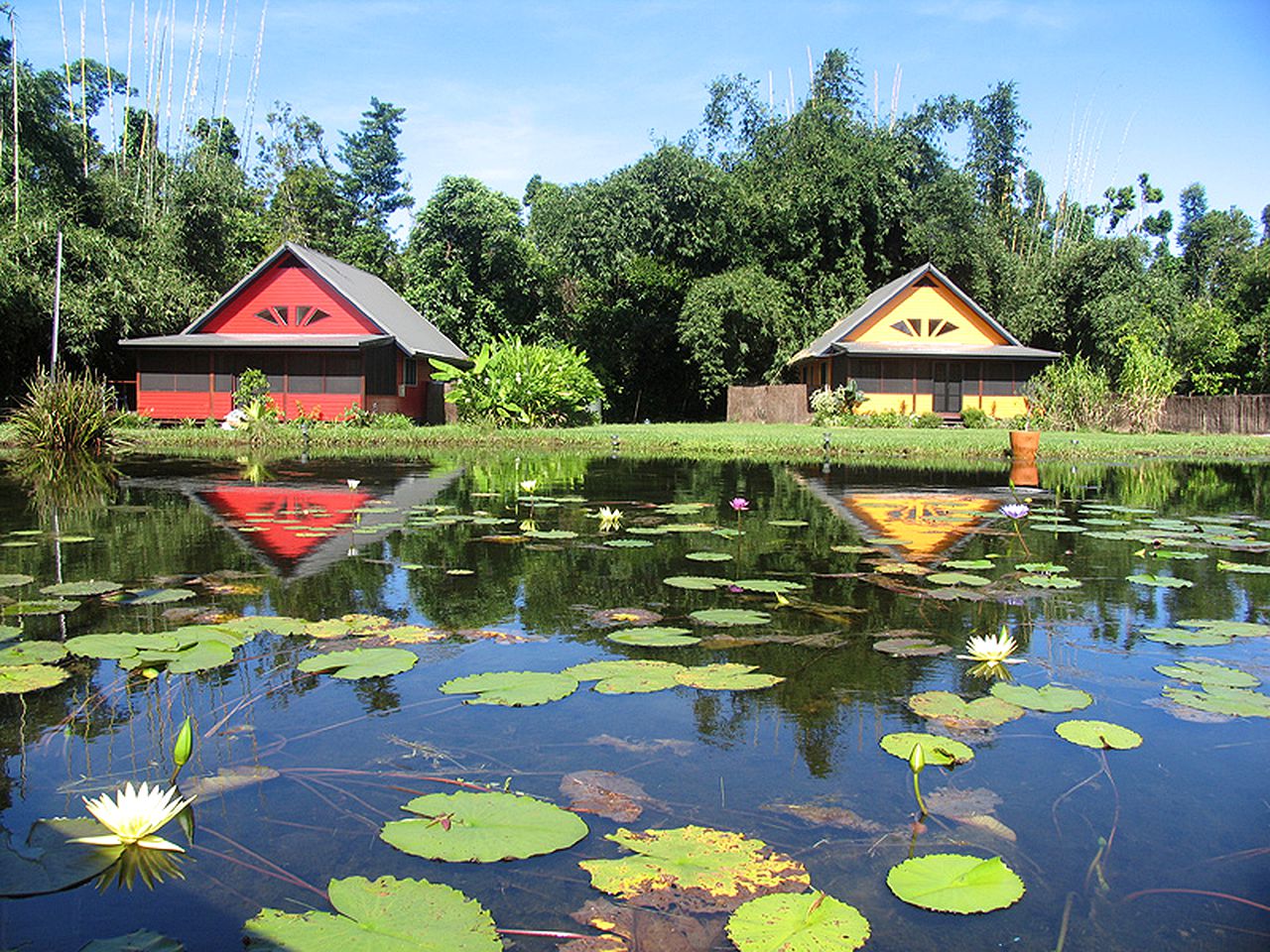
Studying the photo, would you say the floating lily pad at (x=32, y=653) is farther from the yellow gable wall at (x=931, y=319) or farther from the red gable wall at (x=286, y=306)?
the yellow gable wall at (x=931, y=319)

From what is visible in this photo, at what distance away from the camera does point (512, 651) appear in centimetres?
518

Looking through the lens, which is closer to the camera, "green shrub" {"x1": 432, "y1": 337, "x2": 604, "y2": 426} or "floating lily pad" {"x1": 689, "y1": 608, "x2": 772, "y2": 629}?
"floating lily pad" {"x1": 689, "y1": 608, "x2": 772, "y2": 629}

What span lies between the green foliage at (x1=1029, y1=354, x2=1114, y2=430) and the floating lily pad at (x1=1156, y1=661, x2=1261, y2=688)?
2503 cm

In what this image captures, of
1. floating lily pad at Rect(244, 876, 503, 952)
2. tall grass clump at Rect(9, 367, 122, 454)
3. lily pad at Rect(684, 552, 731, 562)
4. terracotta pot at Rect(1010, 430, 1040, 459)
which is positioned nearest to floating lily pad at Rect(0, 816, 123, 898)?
floating lily pad at Rect(244, 876, 503, 952)

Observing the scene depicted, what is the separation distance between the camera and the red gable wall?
2992 centimetres

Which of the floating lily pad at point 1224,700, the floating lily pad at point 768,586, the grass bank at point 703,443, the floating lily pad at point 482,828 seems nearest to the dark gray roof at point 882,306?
the grass bank at point 703,443

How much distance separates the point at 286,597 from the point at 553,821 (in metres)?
3.71

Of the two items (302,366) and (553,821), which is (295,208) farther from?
(553,821)

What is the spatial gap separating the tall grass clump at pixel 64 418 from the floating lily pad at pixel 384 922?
17.3 meters

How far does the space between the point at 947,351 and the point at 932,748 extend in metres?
30.5

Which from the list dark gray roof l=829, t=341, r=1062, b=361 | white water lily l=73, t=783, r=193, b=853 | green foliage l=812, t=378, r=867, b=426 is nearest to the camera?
white water lily l=73, t=783, r=193, b=853

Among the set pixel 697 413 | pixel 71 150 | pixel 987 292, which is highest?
pixel 71 150

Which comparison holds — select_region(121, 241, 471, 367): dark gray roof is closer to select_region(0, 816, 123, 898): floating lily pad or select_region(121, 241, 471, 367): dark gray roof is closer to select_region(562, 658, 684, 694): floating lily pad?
select_region(562, 658, 684, 694): floating lily pad

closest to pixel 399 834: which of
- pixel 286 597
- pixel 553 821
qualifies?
pixel 553 821
